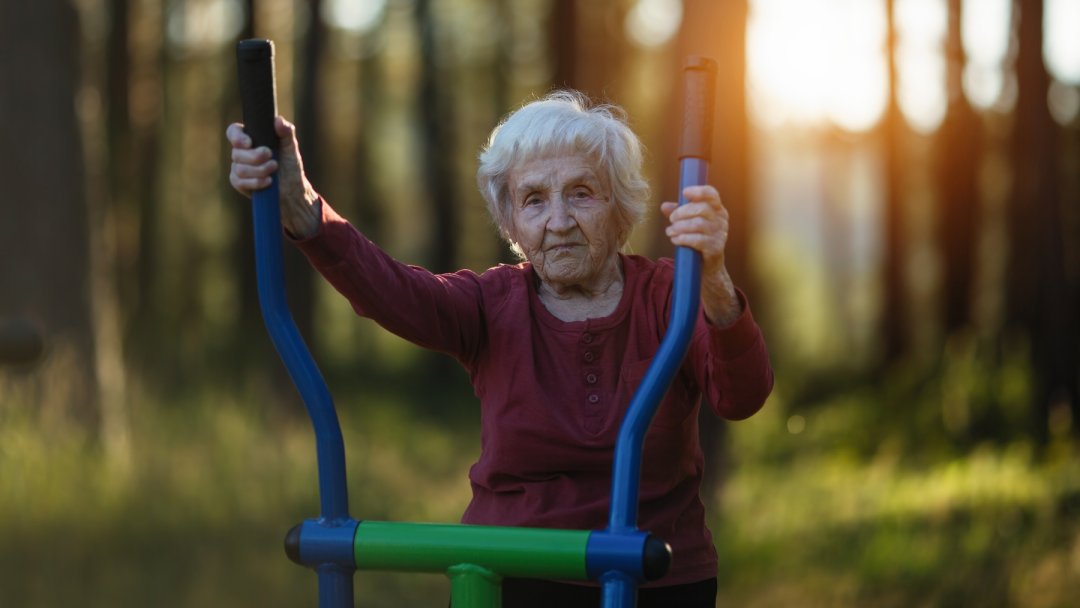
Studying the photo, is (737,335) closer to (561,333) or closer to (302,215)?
(561,333)

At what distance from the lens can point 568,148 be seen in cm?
260

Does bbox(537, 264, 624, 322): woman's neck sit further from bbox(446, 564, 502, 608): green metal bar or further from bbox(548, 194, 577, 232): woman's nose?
bbox(446, 564, 502, 608): green metal bar

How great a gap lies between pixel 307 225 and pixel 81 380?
4.49m

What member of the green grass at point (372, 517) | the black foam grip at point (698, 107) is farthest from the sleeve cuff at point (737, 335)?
the green grass at point (372, 517)

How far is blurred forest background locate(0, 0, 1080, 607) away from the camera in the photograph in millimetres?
5465

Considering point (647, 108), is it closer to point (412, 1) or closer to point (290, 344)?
point (412, 1)

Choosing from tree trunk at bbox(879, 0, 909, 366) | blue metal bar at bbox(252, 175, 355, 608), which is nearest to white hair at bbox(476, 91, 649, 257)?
blue metal bar at bbox(252, 175, 355, 608)

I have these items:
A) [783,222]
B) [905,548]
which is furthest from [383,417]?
[783,222]

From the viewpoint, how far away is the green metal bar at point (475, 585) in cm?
221

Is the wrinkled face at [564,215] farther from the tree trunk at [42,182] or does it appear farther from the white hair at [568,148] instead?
the tree trunk at [42,182]

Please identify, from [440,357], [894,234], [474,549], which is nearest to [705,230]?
[474,549]

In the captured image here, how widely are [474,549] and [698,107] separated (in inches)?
30.5

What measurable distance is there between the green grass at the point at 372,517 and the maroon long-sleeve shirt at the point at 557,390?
172 cm

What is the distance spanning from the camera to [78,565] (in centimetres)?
489
